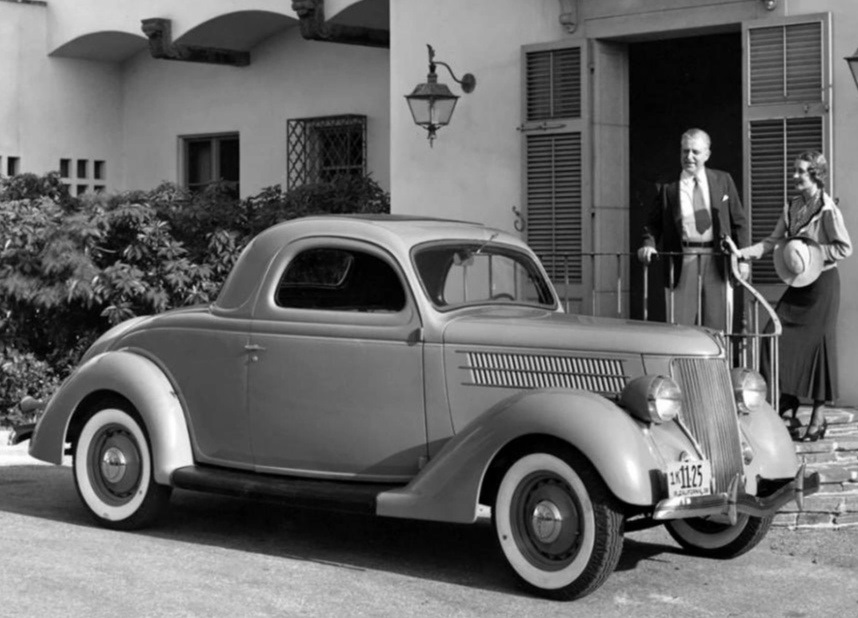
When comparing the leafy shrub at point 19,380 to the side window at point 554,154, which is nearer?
the side window at point 554,154

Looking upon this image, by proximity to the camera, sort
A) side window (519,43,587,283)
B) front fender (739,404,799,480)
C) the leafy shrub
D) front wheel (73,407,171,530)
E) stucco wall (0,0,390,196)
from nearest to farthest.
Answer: front fender (739,404,799,480) → front wheel (73,407,171,530) → side window (519,43,587,283) → the leafy shrub → stucco wall (0,0,390,196)

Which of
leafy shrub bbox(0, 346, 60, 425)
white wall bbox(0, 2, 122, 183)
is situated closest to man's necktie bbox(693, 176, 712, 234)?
leafy shrub bbox(0, 346, 60, 425)

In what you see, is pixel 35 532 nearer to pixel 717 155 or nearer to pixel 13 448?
pixel 13 448

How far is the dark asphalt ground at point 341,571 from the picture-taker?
6969 mm

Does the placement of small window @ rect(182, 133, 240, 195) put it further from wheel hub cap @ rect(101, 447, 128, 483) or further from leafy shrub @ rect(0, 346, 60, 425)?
wheel hub cap @ rect(101, 447, 128, 483)

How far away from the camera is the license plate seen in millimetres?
7141

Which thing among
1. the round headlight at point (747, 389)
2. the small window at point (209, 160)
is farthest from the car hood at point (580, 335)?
the small window at point (209, 160)

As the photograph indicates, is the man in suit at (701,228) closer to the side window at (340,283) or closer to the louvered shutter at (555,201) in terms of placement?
the louvered shutter at (555,201)

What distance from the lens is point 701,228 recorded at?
1052 cm

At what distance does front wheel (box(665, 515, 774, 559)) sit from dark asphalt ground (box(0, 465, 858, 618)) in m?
0.09

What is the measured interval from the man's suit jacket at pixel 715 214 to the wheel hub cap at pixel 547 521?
3540 millimetres

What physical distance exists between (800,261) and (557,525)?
3.35 metres

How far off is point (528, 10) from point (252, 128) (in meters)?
5.26

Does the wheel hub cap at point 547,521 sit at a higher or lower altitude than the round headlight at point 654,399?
lower
